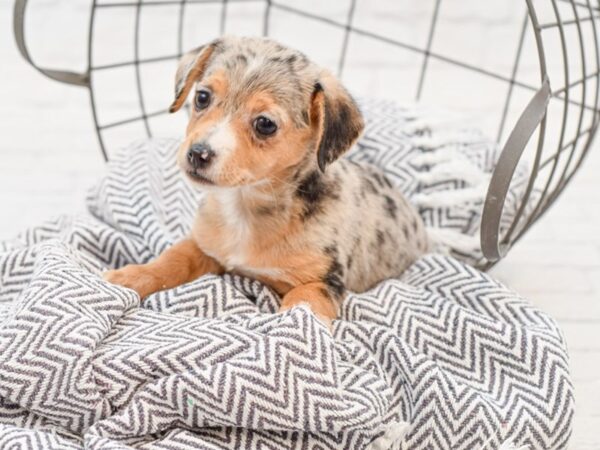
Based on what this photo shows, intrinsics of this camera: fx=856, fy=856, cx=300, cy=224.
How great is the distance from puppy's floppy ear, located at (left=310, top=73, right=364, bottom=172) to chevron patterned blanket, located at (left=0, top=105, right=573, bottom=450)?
46 cm

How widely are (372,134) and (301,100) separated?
1.06 meters

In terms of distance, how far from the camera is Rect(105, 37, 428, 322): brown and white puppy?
2.28 m

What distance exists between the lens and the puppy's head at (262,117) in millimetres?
2230

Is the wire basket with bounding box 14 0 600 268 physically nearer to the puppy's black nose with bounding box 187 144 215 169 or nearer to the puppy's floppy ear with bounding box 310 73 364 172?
the puppy's floppy ear with bounding box 310 73 364 172

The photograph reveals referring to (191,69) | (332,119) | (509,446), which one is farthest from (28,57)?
(509,446)

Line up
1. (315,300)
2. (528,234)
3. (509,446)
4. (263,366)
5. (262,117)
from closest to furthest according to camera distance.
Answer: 1. (263,366)
2. (509,446)
3. (262,117)
4. (315,300)
5. (528,234)

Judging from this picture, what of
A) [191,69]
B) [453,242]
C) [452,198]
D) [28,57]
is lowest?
[453,242]

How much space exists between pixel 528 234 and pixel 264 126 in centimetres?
179

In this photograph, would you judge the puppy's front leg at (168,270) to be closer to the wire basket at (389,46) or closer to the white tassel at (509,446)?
the white tassel at (509,446)

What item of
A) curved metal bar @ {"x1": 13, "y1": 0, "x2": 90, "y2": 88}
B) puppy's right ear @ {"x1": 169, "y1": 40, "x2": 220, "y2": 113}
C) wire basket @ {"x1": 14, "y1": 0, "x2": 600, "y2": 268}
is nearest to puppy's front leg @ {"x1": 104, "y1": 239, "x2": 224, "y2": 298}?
puppy's right ear @ {"x1": 169, "y1": 40, "x2": 220, "y2": 113}

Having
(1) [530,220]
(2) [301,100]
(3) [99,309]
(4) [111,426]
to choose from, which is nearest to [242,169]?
(2) [301,100]

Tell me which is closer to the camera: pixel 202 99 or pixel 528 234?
pixel 202 99

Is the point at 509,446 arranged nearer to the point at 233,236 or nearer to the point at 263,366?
the point at 263,366

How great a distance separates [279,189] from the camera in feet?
8.17
